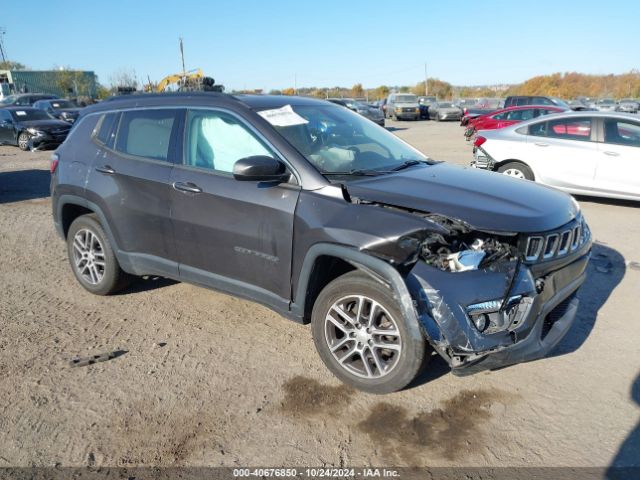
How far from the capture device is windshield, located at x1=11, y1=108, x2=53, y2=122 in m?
17.4

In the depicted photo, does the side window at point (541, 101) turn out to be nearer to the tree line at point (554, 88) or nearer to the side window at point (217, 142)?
the side window at point (217, 142)

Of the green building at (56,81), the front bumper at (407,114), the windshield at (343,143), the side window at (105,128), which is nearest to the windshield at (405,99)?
the front bumper at (407,114)

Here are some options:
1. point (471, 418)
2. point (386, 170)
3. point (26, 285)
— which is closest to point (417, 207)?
point (386, 170)

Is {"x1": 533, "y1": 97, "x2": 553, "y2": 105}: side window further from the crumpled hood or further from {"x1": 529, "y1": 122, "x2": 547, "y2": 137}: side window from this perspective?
the crumpled hood

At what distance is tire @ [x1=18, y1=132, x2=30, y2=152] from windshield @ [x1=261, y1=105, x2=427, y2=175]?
53.4ft

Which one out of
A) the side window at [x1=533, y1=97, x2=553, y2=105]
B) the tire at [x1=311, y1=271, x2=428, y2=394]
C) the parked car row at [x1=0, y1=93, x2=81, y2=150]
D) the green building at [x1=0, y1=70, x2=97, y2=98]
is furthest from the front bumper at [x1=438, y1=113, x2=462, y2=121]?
the green building at [x1=0, y1=70, x2=97, y2=98]

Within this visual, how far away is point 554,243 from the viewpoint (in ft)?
10.3

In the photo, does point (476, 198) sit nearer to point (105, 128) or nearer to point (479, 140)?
point (105, 128)

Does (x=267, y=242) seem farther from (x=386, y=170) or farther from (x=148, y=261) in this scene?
(x=148, y=261)

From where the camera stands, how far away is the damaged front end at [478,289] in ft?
9.18

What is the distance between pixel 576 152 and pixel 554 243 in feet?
19.2

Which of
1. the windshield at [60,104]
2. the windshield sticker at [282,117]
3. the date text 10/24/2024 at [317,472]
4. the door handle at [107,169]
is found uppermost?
the windshield at [60,104]

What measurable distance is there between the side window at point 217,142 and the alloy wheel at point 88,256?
1512 mm

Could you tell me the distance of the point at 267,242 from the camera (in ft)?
11.2
